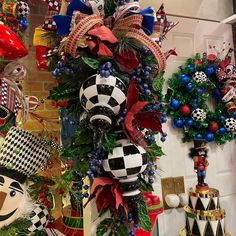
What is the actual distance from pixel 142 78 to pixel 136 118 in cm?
12

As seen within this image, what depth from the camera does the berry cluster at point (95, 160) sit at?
0.74 m

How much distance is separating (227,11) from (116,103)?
1.76m

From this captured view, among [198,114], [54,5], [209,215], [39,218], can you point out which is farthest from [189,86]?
[39,218]

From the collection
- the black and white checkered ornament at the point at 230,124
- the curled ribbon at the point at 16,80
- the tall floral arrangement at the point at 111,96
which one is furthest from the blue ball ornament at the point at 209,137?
the curled ribbon at the point at 16,80

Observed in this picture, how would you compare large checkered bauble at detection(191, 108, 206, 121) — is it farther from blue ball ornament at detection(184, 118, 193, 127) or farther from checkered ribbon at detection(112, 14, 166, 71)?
checkered ribbon at detection(112, 14, 166, 71)

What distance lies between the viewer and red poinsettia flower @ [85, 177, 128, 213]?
29.9 inches

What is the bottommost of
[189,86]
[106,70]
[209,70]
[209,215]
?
[209,215]

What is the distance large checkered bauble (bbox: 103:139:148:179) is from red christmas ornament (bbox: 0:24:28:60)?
1.31 feet

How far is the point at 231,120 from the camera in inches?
67.2

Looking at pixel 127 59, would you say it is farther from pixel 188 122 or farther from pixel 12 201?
pixel 188 122

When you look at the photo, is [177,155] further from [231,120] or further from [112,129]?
[112,129]

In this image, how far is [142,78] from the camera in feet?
2.68

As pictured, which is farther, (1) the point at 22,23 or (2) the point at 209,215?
(2) the point at 209,215

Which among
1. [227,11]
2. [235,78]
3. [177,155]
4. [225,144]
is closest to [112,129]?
[177,155]
